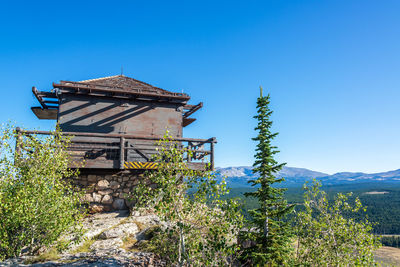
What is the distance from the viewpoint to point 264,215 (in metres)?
10.4

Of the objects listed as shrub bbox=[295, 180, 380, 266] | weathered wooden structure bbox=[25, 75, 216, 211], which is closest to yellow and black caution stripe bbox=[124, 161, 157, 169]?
weathered wooden structure bbox=[25, 75, 216, 211]

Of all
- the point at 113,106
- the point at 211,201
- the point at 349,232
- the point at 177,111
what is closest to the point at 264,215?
the point at 349,232

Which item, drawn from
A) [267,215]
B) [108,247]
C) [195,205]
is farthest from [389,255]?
[195,205]

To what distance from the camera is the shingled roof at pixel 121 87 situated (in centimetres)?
1350

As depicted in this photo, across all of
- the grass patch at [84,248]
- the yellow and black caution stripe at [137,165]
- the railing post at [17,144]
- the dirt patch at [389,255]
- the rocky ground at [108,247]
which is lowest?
the dirt patch at [389,255]

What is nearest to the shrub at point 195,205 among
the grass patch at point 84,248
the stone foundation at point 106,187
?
the grass patch at point 84,248

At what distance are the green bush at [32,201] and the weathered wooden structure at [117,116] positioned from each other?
3926 mm

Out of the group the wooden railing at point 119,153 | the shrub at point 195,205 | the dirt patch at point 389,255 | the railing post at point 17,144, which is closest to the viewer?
the shrub at point 195,205

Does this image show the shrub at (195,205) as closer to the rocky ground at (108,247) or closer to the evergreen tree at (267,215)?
A: the rocky ground at (108,247)

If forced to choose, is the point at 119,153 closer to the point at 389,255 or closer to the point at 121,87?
the point at 121,87

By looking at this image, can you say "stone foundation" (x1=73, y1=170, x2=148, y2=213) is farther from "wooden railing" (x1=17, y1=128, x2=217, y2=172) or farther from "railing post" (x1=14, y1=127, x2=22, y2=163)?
"railing post" (x1=14, y1=127, x2=22, y2=163)

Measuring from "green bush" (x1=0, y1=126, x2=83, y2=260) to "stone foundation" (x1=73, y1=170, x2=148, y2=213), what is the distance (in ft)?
14.3

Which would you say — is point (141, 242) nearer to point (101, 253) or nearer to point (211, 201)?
point (101, 253)

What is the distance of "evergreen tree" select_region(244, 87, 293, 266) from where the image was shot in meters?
9.85
